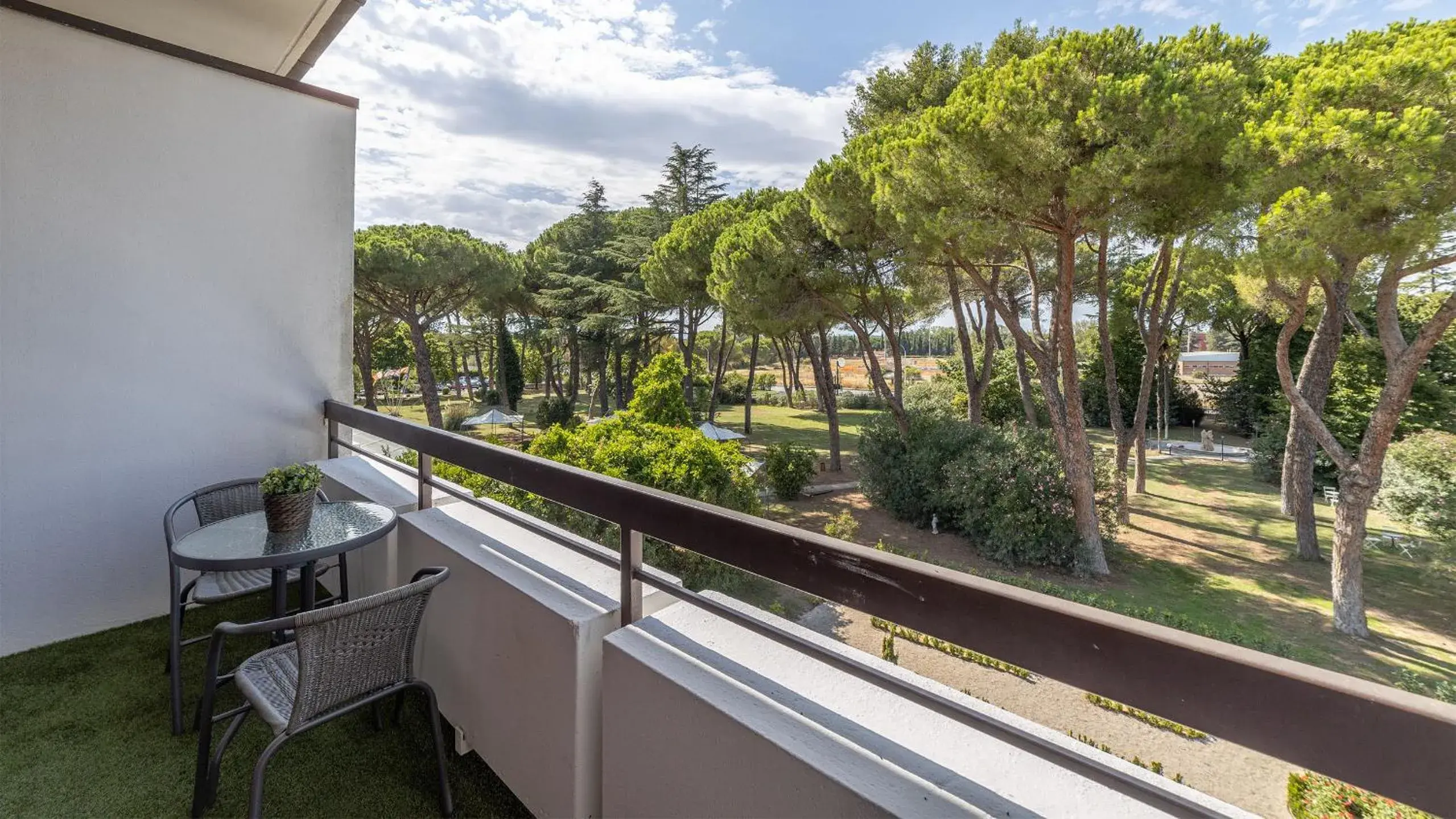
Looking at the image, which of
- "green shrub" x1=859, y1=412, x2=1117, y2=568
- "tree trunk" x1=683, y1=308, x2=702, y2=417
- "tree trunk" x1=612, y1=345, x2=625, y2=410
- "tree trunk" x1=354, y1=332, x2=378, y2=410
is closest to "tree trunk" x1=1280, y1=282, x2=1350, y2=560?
"green shrub" x1=859, y1=412, x2=1117, y2=568

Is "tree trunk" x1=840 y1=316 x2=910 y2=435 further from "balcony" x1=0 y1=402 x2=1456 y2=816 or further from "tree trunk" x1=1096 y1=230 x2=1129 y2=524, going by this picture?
"balcony" x1=0 y1=402 x2=1456 y2=816

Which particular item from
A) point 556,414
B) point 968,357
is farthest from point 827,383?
point 556,414

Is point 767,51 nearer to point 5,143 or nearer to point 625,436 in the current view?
point 625,436

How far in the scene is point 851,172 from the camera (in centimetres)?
812

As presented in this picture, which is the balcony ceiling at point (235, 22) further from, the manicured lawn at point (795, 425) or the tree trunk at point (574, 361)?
the tree trunk at point (574, 361)

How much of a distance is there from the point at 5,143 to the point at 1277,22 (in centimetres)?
1008

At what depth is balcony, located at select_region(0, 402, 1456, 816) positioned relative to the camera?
53 cm

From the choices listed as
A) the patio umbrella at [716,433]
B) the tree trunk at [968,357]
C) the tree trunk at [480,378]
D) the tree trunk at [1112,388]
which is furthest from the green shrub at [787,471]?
the tree trunk at [480,378]

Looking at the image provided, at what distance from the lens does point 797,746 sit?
87cm

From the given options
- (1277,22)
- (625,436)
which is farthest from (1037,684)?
(1277,22)

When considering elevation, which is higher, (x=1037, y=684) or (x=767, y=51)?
(x=767, y=51)

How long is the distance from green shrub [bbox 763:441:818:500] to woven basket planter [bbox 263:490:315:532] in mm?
7767

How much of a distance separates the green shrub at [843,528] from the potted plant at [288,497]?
216 inches

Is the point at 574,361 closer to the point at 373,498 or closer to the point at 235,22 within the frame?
the point at 235,22
